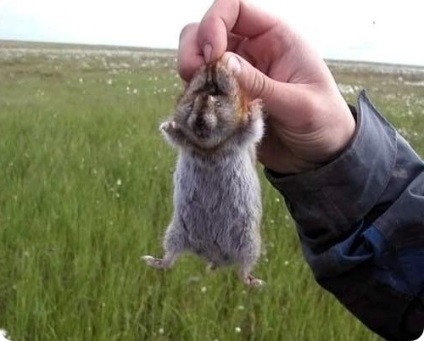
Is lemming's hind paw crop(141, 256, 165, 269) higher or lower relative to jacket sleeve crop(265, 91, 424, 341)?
higher

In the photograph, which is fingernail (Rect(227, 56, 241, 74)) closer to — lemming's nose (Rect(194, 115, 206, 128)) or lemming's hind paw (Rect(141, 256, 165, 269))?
lemming's nose (Rect(194, 115, 206, 128))

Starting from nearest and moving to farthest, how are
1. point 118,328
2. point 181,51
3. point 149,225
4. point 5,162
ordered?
1. point 181,51
2. point 149,225
3. point 118,328
4. point 5,162

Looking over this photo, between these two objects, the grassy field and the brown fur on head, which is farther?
the grassy field

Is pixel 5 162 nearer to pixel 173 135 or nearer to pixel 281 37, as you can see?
pixel 281 37

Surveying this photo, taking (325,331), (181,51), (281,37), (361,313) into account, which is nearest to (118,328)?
(325,331)

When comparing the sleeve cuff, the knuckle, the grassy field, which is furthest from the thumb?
the grassy field

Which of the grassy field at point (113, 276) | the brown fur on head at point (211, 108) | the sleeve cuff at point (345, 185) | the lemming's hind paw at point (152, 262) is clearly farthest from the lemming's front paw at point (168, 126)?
the grassy field at point (113, 276)
